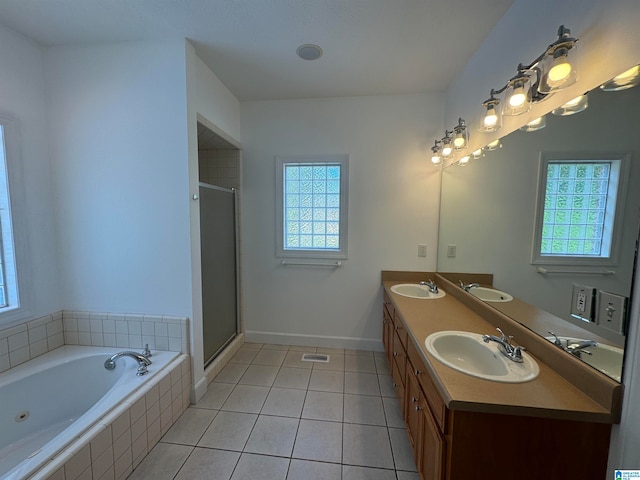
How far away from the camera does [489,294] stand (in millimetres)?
1763

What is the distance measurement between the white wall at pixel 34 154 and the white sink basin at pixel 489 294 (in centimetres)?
325

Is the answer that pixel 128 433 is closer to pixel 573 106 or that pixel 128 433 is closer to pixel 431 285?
pixel 431 285

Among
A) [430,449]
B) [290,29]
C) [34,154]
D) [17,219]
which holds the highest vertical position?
[290,29]

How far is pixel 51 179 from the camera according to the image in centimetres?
201

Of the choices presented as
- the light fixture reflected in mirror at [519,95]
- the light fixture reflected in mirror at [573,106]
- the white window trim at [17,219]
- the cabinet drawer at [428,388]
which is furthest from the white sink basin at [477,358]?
the white window trim at [17,219]

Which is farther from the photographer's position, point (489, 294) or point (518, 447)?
point (489, 294)

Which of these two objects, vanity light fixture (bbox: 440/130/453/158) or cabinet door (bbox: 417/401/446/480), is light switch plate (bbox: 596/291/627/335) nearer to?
cabinet door (bbox: 417/401/446/480)

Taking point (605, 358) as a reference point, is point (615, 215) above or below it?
above

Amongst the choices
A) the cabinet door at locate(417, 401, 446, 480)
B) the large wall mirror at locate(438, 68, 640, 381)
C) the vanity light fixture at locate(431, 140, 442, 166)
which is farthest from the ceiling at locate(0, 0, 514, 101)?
the cabinet door at locate(417, 401, 446, 480)

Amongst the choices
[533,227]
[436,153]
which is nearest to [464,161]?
[436,153]

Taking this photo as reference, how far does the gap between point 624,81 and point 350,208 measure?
201cm

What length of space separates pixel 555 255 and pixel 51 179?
335cm

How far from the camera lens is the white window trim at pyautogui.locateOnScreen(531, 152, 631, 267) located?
963 mm

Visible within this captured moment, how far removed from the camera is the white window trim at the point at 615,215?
3.16 feet
